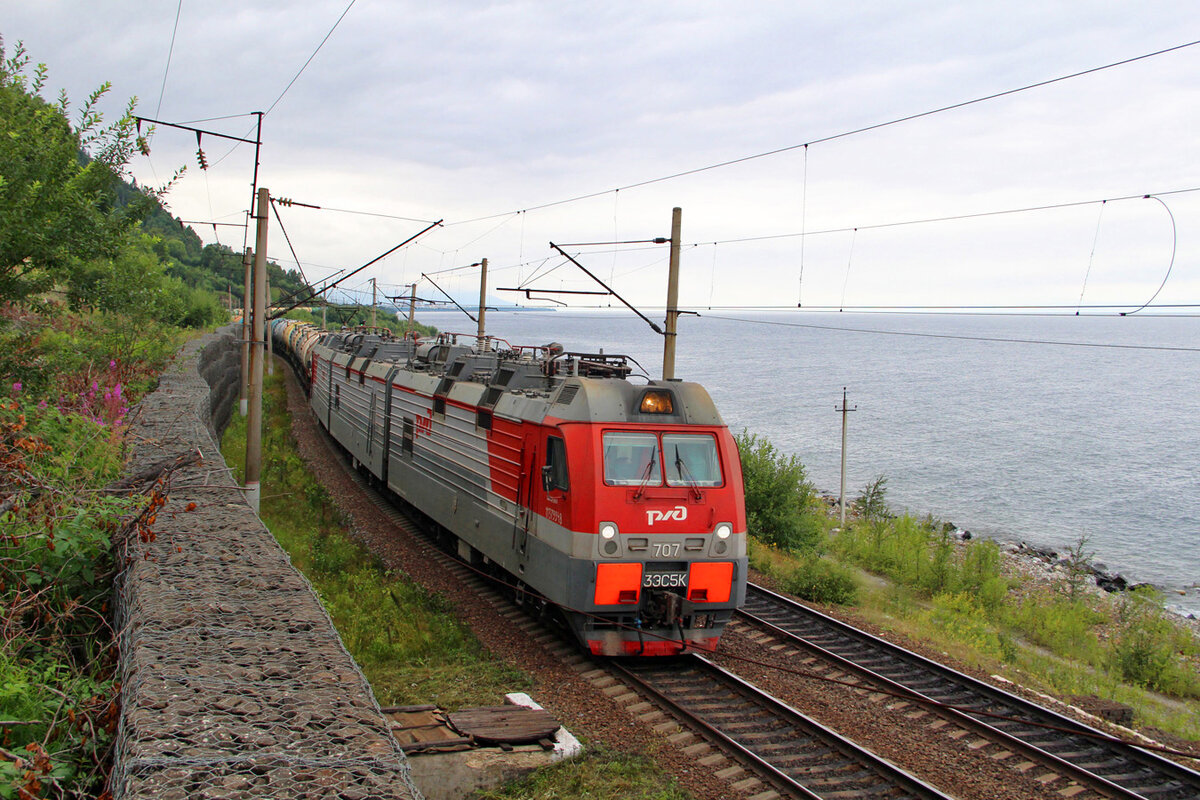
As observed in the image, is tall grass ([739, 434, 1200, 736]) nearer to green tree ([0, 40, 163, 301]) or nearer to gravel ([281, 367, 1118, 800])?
gravel ([281, 367, 1118, 800])

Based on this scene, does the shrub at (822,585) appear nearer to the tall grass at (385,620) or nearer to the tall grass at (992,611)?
the tall grass at (992,611)

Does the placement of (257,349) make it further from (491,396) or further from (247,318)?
(491,396)

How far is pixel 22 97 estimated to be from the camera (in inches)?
412

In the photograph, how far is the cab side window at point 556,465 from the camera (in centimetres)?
1004

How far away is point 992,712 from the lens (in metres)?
9.61

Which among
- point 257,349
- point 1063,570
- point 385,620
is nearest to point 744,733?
point 385,620

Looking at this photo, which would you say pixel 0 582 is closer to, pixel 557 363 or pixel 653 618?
pixel 653 618

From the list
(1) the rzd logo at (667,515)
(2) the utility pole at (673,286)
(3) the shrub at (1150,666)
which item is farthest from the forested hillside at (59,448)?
(3) the shrub at (1150,666)

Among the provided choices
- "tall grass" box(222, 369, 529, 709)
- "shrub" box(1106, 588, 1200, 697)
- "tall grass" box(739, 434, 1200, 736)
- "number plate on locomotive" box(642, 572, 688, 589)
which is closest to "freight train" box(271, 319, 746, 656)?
"number plate on locomotive" box(642, 572, 688, 589)

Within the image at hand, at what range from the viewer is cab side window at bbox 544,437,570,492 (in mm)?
10039

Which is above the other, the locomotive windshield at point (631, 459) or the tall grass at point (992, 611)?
the locomotive windshield at point (631, 459)

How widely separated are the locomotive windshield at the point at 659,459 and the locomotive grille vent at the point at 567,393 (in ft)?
2.33

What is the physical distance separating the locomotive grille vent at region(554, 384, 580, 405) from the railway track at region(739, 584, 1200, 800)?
4.73 m

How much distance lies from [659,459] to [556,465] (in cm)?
131
